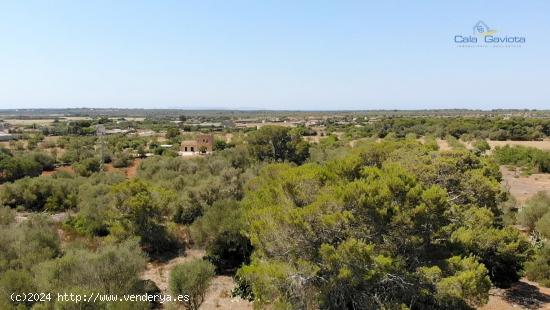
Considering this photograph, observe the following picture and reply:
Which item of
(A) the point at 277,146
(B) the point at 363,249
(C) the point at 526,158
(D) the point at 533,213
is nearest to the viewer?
(B) the point at 363,249

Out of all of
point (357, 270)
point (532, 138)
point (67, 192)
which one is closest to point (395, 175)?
point (357, 270)

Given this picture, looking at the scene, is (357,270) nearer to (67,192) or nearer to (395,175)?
(395,175)

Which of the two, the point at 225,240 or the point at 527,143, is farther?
the point at 527,143

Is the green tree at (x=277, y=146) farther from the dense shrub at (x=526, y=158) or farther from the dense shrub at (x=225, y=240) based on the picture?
the dense shrub at (x=526, y=158)

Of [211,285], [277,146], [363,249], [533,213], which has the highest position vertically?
[363,249]

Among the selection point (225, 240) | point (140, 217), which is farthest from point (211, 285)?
point (140, 217)

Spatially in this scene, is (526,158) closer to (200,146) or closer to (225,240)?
(200,146)

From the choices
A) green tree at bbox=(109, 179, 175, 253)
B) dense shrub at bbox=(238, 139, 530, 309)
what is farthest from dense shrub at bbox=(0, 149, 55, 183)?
dense shrub at bbox=(238, 139, 530, 309)

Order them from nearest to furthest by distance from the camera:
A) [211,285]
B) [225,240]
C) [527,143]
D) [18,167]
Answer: [211,285] → [225,240] → [18,167] → [527,143]

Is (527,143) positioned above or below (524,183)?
above

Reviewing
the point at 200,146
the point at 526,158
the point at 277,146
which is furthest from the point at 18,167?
the point at 526,158

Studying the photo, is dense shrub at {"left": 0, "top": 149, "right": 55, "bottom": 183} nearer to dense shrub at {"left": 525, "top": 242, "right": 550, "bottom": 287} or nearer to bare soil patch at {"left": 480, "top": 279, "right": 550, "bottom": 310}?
bare soil patch at {"left": 480, "top": 279, "right": 550, "bottom": 310}

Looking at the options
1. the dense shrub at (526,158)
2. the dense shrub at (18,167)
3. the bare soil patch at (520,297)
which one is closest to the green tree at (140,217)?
the bare soil patch at (520,297)
